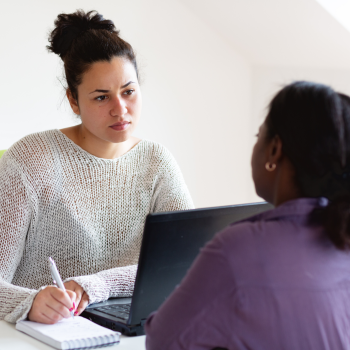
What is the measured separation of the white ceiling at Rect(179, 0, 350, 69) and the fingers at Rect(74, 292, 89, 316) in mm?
1938

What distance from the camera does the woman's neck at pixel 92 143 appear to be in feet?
5.19

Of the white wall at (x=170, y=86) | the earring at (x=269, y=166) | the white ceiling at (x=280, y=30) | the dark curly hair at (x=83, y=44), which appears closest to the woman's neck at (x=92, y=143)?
the dark curly hair at (x=83, y=44)

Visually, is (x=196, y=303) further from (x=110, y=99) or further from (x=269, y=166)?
(x=110, y=99)

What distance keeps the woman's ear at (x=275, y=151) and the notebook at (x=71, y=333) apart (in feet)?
1.58

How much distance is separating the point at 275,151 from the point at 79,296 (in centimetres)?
62

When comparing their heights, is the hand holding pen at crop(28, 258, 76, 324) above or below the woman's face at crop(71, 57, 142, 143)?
below

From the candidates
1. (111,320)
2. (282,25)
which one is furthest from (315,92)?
(282,25)

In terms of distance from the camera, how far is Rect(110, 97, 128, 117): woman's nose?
1.48m

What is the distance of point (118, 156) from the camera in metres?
1.64

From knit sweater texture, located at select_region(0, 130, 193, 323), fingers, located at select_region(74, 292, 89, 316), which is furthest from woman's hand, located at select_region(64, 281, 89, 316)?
knit sweater texture, located at select_region(0, 130, 193, 323)

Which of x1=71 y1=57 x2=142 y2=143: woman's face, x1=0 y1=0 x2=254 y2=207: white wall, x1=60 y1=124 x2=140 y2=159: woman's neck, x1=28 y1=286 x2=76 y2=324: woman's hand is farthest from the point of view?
x1=0 y1=0 x2=254 y2=207: white wall

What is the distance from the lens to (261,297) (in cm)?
67

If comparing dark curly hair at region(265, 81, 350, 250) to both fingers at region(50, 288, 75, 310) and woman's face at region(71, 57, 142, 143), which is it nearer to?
fingers at region(50, 288, 75, 310)

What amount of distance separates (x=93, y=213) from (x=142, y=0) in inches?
69.4
